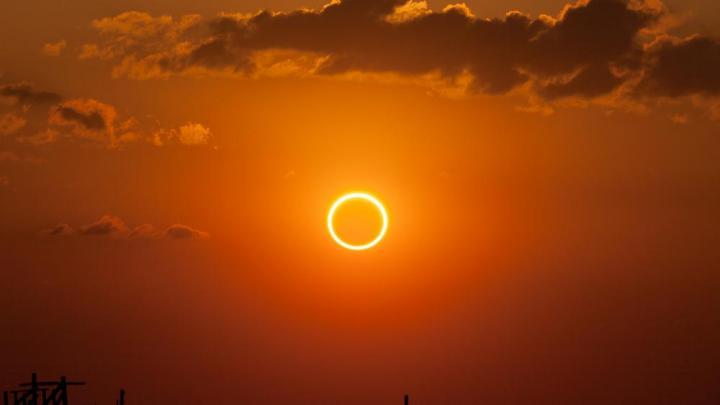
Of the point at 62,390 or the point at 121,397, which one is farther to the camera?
the point at 121,397

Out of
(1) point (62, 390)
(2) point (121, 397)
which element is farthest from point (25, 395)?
(2) point (121, 397)

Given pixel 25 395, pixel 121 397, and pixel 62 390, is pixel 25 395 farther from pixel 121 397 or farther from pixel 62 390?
pixel 121 397

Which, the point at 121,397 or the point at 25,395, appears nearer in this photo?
the point at 25,395
